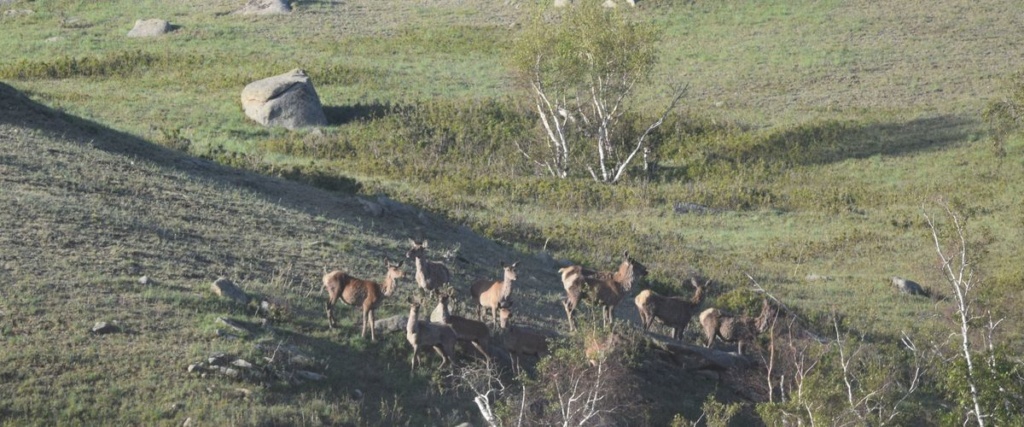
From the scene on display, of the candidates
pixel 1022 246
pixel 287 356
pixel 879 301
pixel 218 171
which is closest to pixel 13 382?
pixel 287 356

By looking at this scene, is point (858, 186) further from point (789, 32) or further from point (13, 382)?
point (13, 382)

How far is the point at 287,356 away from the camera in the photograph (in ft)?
54.6

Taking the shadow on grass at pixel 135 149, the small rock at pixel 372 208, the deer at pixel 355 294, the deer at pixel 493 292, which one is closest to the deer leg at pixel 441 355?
the deer at pixel 355 294

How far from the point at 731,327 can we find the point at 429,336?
6528 mm

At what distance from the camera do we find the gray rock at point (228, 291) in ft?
61.3

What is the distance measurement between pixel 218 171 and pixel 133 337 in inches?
537

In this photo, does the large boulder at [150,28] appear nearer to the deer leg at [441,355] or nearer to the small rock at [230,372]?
the deer leg at [441,355]

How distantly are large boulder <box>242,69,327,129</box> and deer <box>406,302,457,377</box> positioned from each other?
1179 inches

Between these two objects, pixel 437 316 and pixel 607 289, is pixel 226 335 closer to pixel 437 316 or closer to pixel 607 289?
pixel 437 316

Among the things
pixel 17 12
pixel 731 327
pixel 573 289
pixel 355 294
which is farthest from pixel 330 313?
pixel 17 12

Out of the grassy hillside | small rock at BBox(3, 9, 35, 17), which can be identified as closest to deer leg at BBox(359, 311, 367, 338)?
the grassy hillside

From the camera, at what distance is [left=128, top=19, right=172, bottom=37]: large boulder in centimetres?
6452

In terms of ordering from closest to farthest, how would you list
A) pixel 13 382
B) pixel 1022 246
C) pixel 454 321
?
pixel 13 382 < pixel 454 321 < pixel 1022 246

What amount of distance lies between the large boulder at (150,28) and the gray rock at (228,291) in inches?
1915
